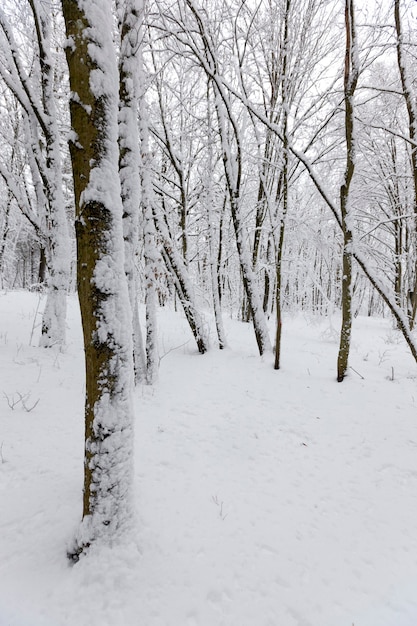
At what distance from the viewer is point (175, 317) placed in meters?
12.2

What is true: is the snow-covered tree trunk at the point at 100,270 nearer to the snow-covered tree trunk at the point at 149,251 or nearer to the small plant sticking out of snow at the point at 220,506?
the small plant sticking out of snow at the point at 220,506

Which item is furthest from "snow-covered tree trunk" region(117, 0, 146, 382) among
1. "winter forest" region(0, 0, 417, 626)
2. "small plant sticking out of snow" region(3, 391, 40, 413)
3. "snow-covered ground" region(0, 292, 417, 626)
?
"snow-covered ground" region(0, 292, 417, 626)

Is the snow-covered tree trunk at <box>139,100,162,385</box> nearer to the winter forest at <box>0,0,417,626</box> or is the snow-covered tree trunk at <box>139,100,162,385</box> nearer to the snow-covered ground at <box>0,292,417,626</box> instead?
the winter forest at <box>0,0,417,626</box>

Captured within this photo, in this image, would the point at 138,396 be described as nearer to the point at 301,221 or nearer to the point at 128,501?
the point at 128,501

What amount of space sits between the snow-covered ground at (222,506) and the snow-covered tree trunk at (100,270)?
322 mm

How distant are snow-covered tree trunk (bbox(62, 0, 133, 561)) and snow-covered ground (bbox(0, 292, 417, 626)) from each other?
322 millimetres

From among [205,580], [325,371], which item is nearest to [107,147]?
[205,580]

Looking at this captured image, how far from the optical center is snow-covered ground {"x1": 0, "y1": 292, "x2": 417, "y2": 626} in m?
1.99

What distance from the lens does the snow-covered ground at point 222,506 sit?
6.52 ft

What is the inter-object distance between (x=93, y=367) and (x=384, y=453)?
12.2 feet

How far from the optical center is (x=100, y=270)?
6.37 ft

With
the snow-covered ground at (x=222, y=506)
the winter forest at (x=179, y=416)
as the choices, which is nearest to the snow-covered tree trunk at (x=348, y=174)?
the winter forest at (x=179, y=416)

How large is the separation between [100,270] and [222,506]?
94.0 inches

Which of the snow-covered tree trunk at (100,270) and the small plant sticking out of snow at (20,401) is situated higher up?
the snow-covered tree trunk at (100,270)
